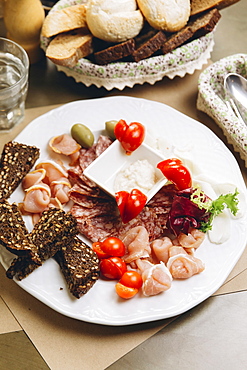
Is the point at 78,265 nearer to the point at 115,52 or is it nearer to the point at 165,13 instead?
the point at 115,52

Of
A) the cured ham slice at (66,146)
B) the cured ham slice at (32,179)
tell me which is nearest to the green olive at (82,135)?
the cured ham slice at (66,146)

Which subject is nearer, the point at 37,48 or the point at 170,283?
the point at 170,283

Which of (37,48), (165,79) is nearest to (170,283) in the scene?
(165,79)

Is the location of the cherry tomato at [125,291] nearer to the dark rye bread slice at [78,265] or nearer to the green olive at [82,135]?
the dark rye bread slice at [78,265]

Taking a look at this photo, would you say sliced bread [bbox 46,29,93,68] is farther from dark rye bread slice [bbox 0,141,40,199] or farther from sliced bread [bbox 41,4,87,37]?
dark rye bread slice [bbox 0,141,40,199]

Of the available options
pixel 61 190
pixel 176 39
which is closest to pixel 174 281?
pixel 61 190

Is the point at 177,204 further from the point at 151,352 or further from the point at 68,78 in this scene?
the point at 68,78
